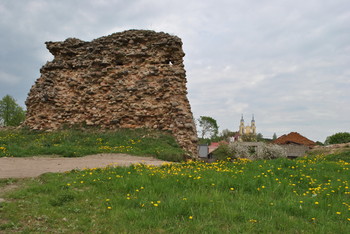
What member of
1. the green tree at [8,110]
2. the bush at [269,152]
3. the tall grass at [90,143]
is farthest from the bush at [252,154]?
the green tree at [8,110]

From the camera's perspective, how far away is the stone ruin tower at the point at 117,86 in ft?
51.2

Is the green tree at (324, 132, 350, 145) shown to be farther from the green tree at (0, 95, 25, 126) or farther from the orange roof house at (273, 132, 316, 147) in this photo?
the green tree at (0, 95, 25, 126)

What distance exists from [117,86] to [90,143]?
4468 millimetres

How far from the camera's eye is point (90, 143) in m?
13.4

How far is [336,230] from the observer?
3.60m

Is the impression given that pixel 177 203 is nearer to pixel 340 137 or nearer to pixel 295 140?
pixel 340 137

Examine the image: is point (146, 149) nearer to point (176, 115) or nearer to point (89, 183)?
point (176, 115)

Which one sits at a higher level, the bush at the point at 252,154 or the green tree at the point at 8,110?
the green tree at the point at 8,110

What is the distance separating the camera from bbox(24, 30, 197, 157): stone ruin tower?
1559 centimetres

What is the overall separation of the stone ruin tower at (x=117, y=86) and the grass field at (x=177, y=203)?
904cm

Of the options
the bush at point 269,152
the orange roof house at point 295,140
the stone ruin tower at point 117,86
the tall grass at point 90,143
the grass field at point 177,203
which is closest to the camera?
the grass field at point 177,203

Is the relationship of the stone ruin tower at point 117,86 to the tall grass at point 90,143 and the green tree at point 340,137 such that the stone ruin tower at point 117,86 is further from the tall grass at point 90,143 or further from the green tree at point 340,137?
the green tree at point 340,137

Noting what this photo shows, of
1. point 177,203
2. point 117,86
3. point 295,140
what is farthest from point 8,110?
point 295,140

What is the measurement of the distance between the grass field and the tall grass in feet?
17.4
